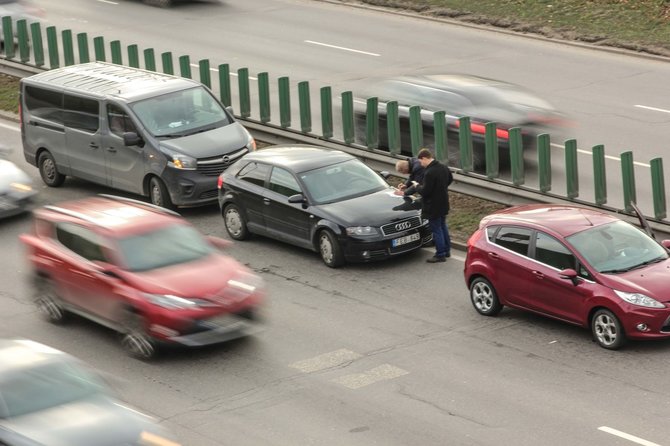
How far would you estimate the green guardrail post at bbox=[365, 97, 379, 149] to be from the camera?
24.7m

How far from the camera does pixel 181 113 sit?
2395 centimetres

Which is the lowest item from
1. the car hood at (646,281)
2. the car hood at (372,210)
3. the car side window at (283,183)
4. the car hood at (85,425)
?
the car hood at (372,210)

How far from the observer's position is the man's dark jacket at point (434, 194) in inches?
795

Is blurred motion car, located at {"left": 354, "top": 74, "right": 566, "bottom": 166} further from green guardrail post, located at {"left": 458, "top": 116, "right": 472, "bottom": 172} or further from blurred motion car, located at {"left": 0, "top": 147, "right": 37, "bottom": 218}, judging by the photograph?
blurred motion car, located at {"left": 0, "top": 147, "right": 37, "bottom": 218}

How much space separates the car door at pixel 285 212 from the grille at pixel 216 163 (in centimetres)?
217

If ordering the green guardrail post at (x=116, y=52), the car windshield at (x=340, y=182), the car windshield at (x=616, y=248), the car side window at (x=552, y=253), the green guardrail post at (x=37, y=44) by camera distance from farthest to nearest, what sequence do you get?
the green guardrail post at (x=37, y=44)
the green guardrail post at (x=116, y=52)
the car windshield at (x=340, y=182)
the car side window at (x=552, y=253)
the car windshield at (x=616, y=248)

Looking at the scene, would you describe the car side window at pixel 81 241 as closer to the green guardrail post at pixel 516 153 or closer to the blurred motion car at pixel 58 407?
the blurred motion car at pixel 58 407

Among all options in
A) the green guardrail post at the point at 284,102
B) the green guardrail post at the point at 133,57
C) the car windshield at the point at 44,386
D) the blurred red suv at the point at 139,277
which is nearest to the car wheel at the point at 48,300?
the blurred red suv at the point at 139,277

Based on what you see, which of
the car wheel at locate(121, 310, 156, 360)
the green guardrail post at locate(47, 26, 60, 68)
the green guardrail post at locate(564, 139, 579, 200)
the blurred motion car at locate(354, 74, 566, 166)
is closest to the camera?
the car wheel at locate(121, 310, 156, 360)

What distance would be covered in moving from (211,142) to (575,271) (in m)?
8.63

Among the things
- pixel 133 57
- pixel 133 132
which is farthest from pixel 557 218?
pixel 133 57

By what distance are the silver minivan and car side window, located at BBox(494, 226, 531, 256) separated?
6.84m

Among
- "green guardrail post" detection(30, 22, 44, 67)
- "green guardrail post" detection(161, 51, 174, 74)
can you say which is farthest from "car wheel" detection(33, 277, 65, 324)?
"green guardrail post" detection(30, 22, 44, 67)

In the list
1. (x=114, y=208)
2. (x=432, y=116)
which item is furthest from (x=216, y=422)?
(x=432, y=116)
